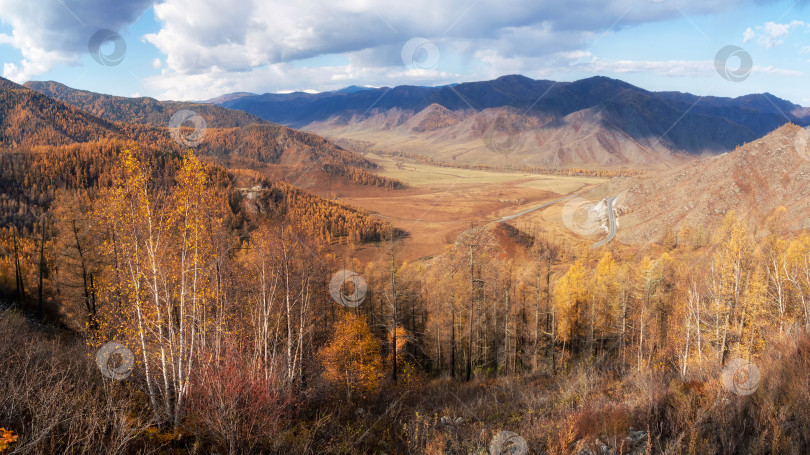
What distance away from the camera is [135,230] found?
9.88 m

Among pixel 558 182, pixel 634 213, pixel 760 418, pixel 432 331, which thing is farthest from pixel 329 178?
pixel 760 418

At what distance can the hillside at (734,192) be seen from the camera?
62953 millimetres

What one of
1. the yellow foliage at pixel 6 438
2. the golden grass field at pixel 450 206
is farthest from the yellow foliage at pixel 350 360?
the golden grass field at pixel 450 206

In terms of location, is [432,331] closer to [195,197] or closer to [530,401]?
[530,401]

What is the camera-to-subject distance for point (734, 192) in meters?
69.9

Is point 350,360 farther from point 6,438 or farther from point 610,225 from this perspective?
point 610,225
